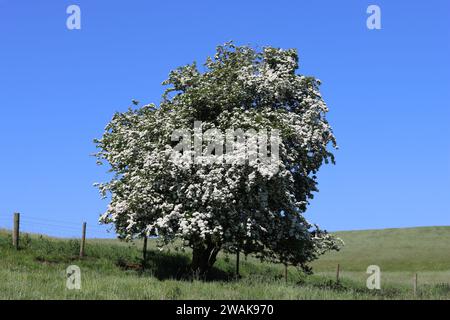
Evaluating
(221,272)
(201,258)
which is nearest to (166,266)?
(221,272)

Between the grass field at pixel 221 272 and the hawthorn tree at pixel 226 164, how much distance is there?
284 centimetres

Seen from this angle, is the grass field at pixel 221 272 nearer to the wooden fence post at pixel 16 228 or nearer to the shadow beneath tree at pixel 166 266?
the shadow beneath tree at pixel 166 266

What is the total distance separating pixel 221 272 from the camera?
45.4m

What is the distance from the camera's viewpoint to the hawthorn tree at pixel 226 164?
29.4 meters

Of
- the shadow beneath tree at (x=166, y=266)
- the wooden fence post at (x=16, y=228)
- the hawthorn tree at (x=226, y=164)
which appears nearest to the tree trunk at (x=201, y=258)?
the hawthorn tree at (x=226, y=164)

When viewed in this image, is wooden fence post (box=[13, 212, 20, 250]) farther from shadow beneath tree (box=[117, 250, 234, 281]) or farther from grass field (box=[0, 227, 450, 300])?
shadow beneath tree (box=[117, 250, 234, 281])

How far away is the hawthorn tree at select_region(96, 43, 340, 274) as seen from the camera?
96.3 ft

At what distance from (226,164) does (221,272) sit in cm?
1881

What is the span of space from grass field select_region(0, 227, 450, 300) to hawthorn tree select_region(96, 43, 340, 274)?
2836 mm

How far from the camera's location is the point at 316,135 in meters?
32.2

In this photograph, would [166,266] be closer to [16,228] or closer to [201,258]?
[201,258]
